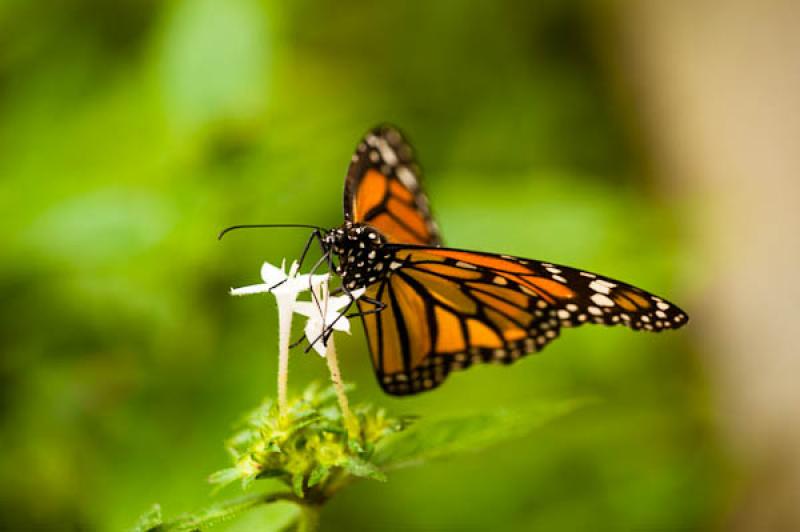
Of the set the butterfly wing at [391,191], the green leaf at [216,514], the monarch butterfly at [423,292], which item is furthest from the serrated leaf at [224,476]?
the butterfly wing at [391,191]

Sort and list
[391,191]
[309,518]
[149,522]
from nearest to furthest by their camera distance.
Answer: [149,522], [309,518], [391,191]

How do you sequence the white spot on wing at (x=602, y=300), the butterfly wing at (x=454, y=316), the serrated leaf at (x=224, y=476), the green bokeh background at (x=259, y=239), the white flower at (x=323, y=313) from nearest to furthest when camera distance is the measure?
1. the serrated leaf at (x=224, y=476)
2. the white flower at (x=323, y=313)
3. the white spot on wing at (x=602, y=300)
4. the butterfly wing at (x=454, y=316)
5. the green bokeh background at (x=259, y=239)

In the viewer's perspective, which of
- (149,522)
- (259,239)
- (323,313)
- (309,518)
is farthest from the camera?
(259,239)

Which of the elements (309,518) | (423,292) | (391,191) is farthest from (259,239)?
(309,518)

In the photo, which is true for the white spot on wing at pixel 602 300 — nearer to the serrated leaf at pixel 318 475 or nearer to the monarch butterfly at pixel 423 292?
the monarch butterfly at pixel 423 292

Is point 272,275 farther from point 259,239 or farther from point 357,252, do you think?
point 259,239

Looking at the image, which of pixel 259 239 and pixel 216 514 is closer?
pixel 216 514

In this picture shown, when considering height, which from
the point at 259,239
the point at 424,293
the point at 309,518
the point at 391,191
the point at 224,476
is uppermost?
the point at 259,239

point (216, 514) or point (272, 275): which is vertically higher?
point (272, 275)
